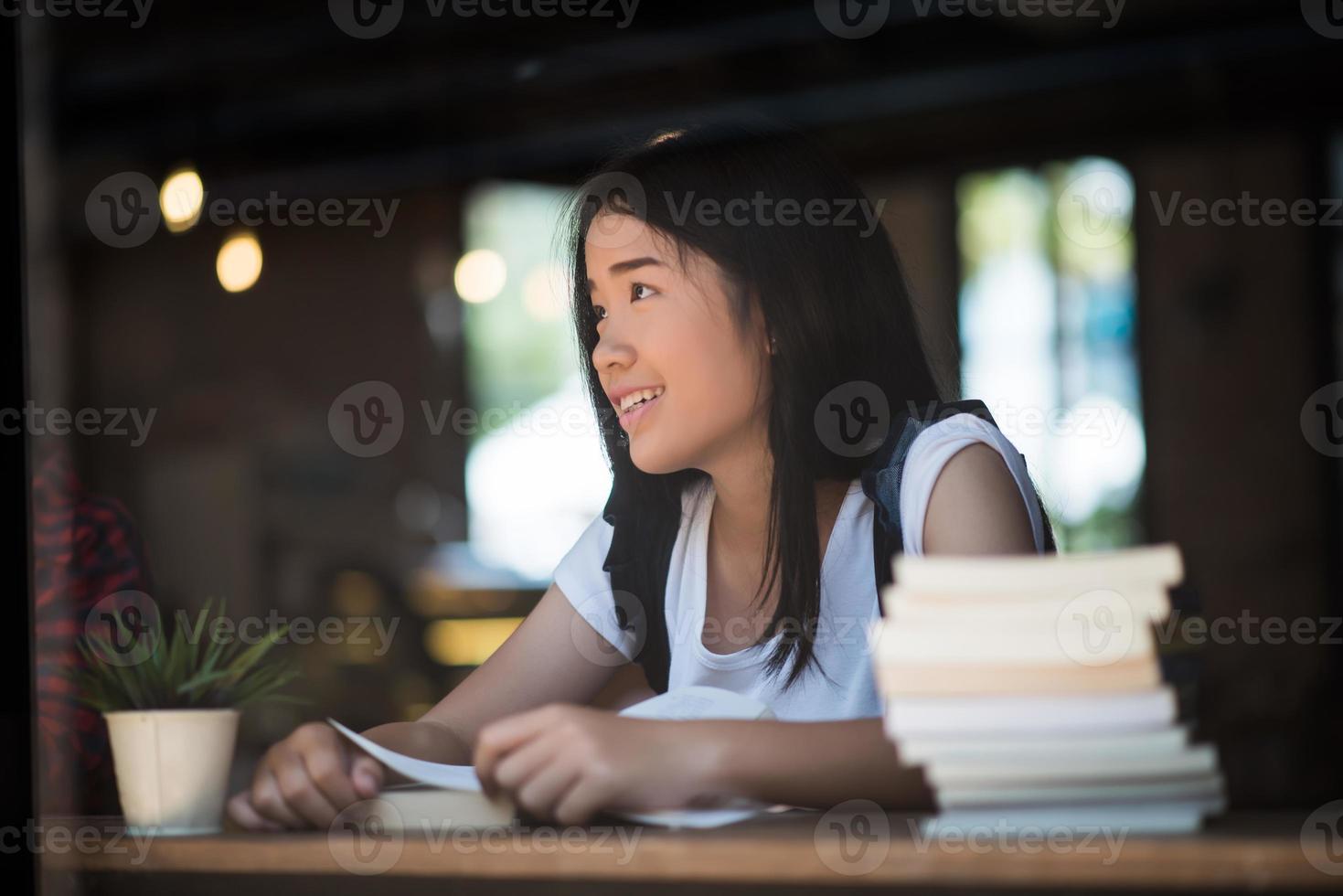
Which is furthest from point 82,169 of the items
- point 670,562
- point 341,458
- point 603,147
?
point 670,562

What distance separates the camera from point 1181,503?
5.69 metres

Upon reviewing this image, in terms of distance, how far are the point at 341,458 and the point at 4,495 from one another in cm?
534

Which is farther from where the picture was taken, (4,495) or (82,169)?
(82,169)

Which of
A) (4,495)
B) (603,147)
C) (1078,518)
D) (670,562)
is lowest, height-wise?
(1078,518)

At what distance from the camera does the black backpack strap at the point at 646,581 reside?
5.15ft

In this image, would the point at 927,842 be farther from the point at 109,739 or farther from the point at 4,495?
the point at 4,495
